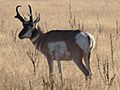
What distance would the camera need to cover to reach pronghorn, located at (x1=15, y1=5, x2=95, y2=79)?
31.4 ft

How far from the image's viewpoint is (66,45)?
9836 millimetres

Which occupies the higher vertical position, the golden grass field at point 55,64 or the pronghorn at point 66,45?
the pronghorn at point 66,45

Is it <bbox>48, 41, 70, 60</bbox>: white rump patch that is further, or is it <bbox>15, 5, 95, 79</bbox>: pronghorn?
<bbox>48, 41, 70, 60</bbox>: white rump patch

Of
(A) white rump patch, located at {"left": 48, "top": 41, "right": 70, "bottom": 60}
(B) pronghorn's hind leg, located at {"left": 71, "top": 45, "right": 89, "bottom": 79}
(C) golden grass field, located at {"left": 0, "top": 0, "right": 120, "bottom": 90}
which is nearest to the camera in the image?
(C) golden grass field, located at {"left": 0, "top": 0, "right": 120, "bottom": 90}

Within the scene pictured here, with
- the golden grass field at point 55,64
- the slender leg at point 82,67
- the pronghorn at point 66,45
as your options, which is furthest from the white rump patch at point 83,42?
the golden grass field at point 55,64

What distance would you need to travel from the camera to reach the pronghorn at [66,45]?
9570mm

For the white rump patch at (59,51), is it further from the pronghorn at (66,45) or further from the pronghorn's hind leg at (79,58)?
the pronghorn's hind leg at (79,58)

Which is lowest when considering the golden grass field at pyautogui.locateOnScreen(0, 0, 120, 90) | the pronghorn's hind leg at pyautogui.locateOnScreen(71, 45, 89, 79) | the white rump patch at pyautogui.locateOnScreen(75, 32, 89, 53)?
the golden grass field at pyautogui.locateOnScreen(0, 0, 120, 90)

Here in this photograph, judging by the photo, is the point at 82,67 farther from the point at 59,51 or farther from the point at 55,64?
the point at 55,64

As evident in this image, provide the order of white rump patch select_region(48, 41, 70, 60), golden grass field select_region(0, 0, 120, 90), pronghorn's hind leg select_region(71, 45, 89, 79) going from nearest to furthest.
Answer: golden grass field select_region(0, 0, 120, 90) → pronghorn's hind leg select_region(71, 45, 89, 79) → white rump patch select_region(48, 41, 70, 60)

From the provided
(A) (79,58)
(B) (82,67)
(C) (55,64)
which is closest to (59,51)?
(A) (79,58)

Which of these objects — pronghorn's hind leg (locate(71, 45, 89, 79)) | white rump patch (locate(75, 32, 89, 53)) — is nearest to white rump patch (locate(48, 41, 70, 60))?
pronghorn's hind leg (locate(71, 45, 89, 79))

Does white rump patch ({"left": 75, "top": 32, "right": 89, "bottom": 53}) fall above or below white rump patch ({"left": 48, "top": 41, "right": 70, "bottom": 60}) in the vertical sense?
above

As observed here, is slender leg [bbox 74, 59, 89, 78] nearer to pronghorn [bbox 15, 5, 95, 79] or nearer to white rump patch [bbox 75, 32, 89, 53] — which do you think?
pronghorn [bbox 15, 5, 95, 79]
